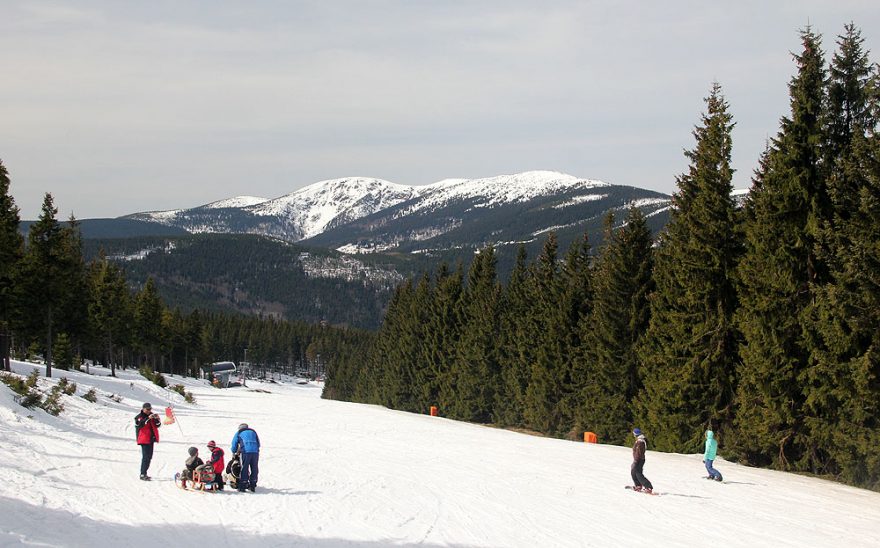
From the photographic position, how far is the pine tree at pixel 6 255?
132 feet

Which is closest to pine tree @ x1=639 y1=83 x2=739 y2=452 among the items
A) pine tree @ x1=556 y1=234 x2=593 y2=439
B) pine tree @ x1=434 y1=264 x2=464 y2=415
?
pine tree @ x1=556 y1=234 x2=593 y2=439

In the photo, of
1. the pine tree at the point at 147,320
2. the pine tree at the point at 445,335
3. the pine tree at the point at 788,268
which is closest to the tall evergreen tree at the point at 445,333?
the pine tree at the point at 445,335

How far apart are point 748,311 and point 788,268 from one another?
2471mm

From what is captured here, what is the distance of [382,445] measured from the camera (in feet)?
91.4

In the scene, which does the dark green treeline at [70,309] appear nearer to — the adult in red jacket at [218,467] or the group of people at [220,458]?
the group of people at [220,458]

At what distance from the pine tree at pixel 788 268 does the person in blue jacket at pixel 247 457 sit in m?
17.2

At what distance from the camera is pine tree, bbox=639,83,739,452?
28.5 m

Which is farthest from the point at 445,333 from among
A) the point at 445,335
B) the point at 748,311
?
the point at 748,311

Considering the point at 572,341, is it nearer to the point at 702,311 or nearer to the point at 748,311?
the point at 702,311

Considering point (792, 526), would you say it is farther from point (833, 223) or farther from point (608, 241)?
point (608, 241)

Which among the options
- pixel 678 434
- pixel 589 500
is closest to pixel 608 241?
pixel 678 434

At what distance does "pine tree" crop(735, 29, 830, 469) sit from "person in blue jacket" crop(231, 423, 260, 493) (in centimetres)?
1716

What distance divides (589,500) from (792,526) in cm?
455

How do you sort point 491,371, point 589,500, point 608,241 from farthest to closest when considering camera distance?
1. point 491,371
2. point 608,241
3. point 589,500
